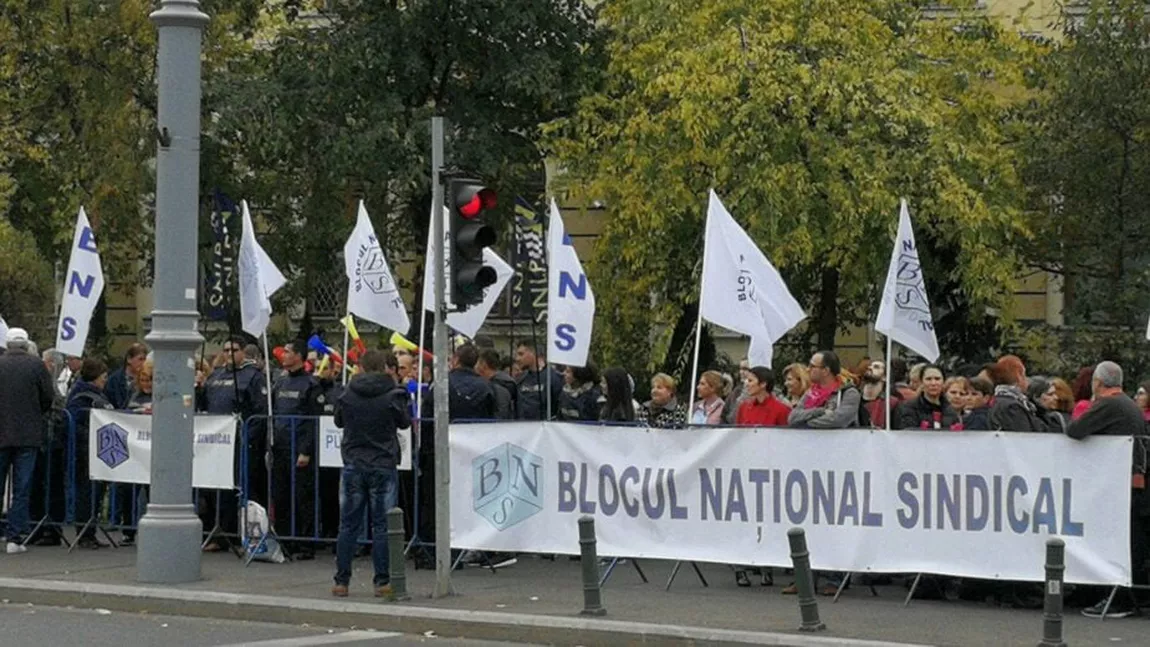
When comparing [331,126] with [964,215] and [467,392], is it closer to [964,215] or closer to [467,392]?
[964,215]

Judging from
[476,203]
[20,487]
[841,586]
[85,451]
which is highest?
[476,203]

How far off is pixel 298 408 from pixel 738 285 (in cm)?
407

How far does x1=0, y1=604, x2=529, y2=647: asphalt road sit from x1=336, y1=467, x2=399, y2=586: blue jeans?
0.73 metres

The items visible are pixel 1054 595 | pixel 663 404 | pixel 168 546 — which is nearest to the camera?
pixel 1054 595

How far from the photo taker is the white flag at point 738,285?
50.0ft

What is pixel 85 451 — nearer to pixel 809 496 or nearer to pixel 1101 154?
pixel 809 496

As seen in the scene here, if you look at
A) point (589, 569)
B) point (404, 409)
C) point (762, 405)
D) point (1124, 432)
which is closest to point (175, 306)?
point (404, 409)

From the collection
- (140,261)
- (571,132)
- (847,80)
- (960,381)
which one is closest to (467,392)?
(960,381)

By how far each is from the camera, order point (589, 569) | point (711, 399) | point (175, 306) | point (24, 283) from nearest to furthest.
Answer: point (589, 569)
point (175, 306)
point (711, 399)
point (24, 283)

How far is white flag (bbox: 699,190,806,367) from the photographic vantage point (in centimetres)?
1523

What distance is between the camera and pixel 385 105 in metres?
27.3

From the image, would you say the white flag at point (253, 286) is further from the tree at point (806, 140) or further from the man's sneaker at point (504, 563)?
the tree at point (806, 140)

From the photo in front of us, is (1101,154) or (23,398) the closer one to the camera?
(23,398)

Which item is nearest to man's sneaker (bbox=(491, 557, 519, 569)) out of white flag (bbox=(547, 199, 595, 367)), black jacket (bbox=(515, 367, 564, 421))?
black jacket (bbox=(515, 367, 564, 421))
